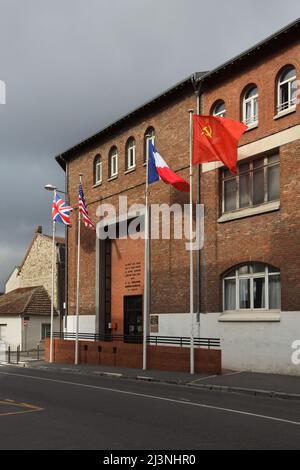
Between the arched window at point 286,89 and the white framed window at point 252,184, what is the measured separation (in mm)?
1756

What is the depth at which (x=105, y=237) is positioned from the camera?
106 feet

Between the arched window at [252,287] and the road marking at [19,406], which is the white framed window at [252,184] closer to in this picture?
the arched window at [252,287]

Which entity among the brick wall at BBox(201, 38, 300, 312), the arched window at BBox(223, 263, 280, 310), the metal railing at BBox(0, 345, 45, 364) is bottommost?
the metal railing at BBox(0, 345, 45, 364)

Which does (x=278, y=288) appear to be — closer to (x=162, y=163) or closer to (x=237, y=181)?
(x=237, y=181)

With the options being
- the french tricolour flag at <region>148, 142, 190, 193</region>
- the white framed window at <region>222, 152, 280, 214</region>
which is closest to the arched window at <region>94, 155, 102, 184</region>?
the french tricolour flag at <region>148, 142, 190, 193</region>

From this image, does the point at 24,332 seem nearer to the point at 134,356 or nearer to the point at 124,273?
the point at 124,273

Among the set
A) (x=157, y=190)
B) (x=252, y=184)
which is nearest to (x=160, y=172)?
(x=252, y=184)

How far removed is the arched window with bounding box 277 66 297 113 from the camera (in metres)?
21.3

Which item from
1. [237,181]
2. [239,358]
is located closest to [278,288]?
[239,358]

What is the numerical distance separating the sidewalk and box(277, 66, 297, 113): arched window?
9.37 metres

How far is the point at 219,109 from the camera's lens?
24953 mm

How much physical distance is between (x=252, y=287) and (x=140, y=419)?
12.4 m

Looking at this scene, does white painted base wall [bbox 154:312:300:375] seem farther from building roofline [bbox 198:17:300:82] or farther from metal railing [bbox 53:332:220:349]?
building roofline [bbox 198:17:300:82]
